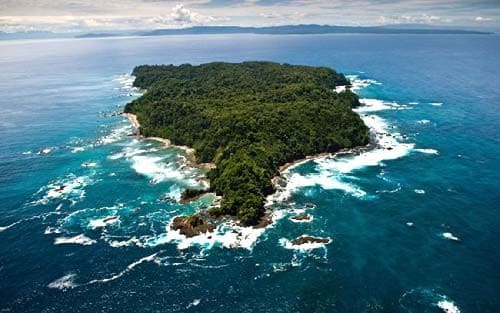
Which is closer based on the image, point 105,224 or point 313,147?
point 105,224

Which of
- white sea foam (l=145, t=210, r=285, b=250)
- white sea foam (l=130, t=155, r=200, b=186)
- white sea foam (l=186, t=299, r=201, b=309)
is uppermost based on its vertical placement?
white sea foam (l=130, t=155, r=200, b=186)

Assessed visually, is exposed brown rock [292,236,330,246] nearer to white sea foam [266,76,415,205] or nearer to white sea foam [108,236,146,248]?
white sea foam [266,76,415,205]

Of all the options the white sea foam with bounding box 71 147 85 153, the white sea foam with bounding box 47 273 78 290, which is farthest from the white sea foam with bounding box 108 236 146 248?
the white sea foam with bounding box 71 147 85 153

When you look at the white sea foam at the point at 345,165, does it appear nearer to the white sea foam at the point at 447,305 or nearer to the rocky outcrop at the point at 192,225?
the rocky outcrop at the point at 192,225

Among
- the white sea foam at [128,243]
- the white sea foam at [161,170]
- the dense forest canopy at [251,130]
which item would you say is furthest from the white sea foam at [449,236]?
the white sea foam at [128,243]

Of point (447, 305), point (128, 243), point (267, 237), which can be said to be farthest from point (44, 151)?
point (447, 305)

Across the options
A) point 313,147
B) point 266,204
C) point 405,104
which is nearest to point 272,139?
point 313,147

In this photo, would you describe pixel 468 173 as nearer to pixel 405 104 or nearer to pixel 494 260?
pixel 494 260
